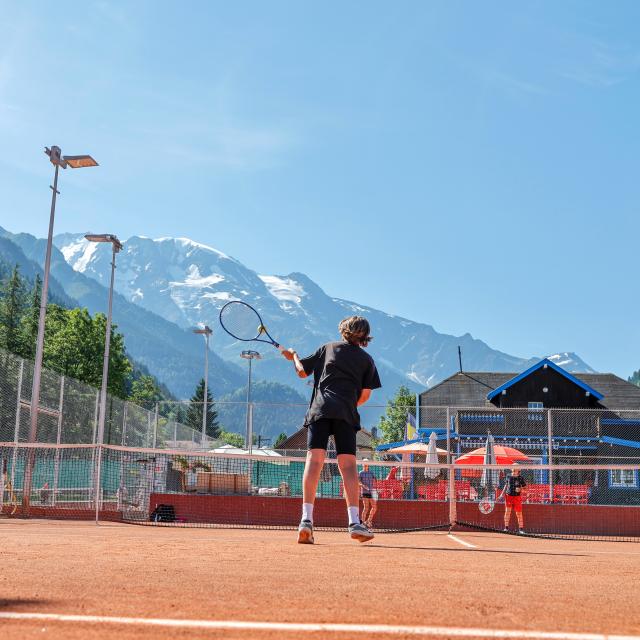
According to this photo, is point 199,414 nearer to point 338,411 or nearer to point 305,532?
point 305,532

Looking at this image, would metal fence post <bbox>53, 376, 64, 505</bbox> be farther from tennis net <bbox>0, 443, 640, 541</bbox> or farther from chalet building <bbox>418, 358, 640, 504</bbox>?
chalet building <bbox>418, 358, 640, 504</bbox>

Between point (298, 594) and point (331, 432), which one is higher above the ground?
point (331, 432)

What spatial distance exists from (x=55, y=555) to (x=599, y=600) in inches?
131

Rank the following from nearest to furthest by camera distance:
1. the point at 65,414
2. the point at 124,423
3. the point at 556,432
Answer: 1. the point at 556,432
2. the point at 65,414
3. the point at 124,423

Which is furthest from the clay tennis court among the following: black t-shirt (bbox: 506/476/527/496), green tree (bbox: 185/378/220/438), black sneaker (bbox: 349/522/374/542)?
green tree (bbox: 185/378/220/438)

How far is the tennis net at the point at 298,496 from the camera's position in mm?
20109

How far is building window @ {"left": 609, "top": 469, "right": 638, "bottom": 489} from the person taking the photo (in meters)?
21.6

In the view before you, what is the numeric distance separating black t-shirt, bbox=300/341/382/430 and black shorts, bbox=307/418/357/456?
0.05 metres

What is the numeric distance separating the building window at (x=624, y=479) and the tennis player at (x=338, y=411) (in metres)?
16.1

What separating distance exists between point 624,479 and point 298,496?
787 centimetres

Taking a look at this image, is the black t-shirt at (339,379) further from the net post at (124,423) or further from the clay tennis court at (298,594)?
the net post at (124,423)

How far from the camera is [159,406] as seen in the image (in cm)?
2647

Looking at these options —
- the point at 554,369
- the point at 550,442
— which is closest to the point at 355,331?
the point at 550,442

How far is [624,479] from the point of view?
22062 mm
